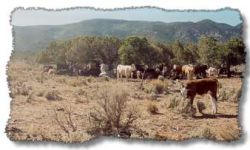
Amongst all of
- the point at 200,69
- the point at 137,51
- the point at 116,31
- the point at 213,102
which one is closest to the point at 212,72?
the point at 200,69

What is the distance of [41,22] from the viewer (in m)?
4.31

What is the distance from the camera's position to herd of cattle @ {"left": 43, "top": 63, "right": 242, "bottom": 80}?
14.0 ft

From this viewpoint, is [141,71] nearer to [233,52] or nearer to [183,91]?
[183,91]

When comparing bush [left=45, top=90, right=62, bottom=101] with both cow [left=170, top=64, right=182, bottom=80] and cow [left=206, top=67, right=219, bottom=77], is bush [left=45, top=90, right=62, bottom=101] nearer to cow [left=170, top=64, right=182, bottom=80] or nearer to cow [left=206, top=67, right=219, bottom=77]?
cow [left=170, top=64, right=182, bottom=80]

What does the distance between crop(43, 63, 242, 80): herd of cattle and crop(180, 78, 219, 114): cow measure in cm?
3

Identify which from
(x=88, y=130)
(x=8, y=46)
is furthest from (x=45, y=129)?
(x=8, y=46)

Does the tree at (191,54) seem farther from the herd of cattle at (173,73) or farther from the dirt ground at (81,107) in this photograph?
the dirt ground at (81,107)

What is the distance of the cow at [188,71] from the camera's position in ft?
14.0

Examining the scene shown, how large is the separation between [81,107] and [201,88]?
A: 0.71 meters

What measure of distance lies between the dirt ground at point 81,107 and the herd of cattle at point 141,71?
1.4 inches

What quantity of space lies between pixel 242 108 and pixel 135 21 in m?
0.79

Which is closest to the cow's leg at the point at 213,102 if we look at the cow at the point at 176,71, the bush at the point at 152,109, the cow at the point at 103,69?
the cow at the point at 176,71

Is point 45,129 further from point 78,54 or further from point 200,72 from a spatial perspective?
point 200,72

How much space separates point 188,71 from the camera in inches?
168
